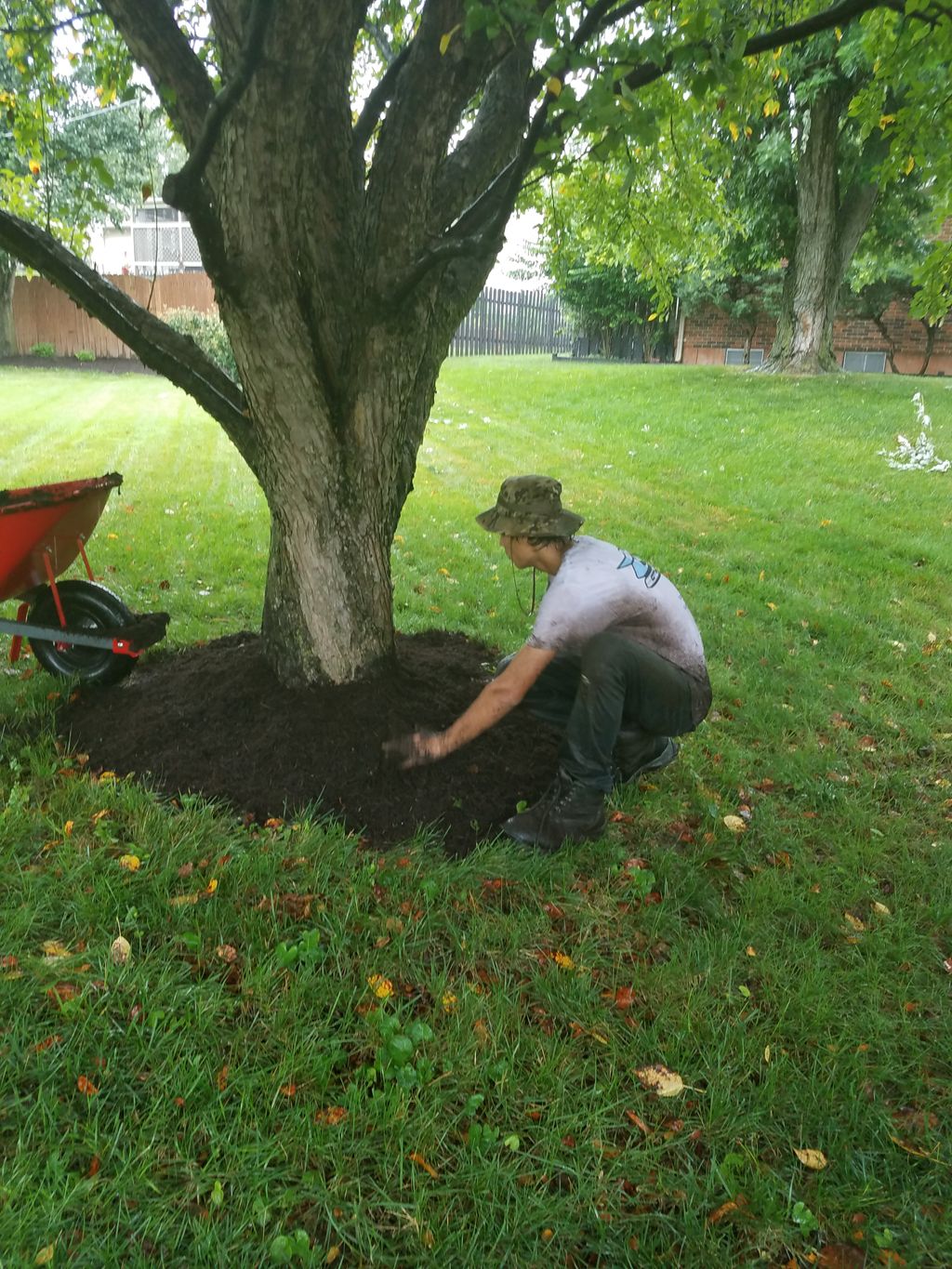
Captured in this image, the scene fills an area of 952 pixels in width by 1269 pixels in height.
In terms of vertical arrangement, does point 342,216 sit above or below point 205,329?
below

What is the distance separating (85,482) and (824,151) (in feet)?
48.3

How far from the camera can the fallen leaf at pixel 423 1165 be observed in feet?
6.04

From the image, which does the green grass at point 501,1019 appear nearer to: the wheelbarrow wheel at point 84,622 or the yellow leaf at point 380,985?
the yellow leaf at point 380,985

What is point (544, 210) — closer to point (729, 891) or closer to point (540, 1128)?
point (729, 891)

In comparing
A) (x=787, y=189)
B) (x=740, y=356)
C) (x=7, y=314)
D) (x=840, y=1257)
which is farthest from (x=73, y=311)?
(x=840, y=1257)

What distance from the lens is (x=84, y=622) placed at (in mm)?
3797

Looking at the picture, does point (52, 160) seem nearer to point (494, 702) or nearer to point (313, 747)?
point (313, 747)

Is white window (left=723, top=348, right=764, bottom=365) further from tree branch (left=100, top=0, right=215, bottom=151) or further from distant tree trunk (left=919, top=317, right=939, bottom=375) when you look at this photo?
tree branch (left=100, top=0, right=215, bottom=151)

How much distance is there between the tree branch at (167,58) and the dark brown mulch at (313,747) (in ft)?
6.65

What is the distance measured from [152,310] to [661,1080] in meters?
21.4

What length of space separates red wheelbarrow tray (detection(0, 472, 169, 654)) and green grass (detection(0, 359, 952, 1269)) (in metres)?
0.49

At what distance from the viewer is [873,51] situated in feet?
13.4

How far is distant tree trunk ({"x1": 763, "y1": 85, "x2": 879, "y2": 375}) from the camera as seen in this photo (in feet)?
45.2

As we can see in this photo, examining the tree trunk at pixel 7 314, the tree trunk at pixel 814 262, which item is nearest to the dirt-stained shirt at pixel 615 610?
the tree trunk at pixel 814 262
